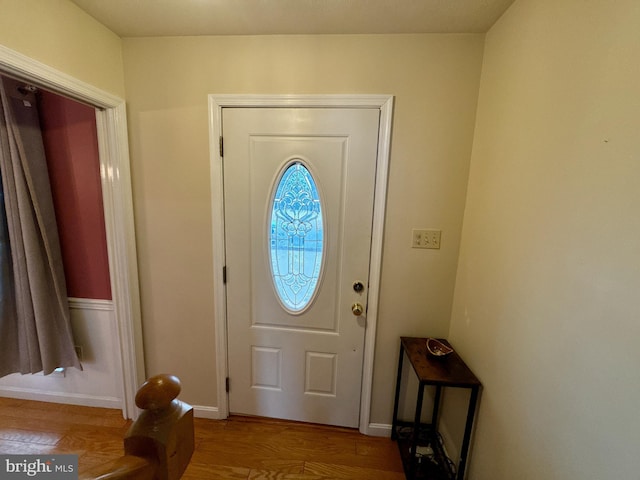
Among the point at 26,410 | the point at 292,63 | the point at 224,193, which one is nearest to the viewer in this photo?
the point at 292,63

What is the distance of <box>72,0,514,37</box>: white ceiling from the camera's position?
3.67 ft

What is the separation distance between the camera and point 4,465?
0.53 meters

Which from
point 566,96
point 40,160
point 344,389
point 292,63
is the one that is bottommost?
point 344,389

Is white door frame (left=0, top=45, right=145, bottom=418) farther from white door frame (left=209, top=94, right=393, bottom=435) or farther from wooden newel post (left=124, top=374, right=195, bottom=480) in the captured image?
wooden newel post (left=124, top=374, right=195, bottom=480)

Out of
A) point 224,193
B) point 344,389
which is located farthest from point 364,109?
point 344,389

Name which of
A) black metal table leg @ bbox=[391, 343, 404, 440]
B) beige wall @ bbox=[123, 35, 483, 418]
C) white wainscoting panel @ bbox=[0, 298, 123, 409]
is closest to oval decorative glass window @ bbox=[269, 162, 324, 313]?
beige wall @ bbox=[123, 35, 483, 418]

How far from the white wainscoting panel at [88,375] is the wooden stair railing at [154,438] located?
5.36 ft

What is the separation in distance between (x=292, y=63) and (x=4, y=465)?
173 cm

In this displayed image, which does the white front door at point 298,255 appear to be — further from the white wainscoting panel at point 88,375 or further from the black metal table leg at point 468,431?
the white wainscoting panel at point 88,375

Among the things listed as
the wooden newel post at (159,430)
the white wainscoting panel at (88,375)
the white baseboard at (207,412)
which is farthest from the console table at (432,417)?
the white wainscoting panel at (88,375)

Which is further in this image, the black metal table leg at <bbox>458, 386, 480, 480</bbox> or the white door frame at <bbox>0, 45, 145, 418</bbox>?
the white door frame at <bbox>0, 45, 145, 418</bbox>

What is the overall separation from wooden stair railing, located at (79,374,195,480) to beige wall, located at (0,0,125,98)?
1422 mm

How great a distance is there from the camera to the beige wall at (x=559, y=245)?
64cm

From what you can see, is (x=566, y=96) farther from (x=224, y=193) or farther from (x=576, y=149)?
(x=224, y=193)
